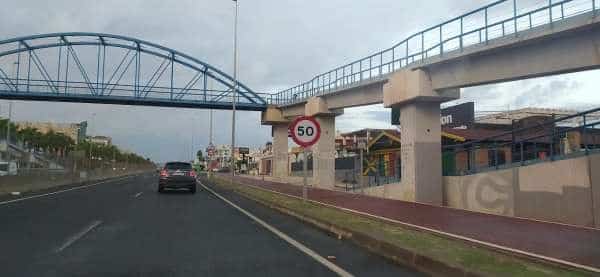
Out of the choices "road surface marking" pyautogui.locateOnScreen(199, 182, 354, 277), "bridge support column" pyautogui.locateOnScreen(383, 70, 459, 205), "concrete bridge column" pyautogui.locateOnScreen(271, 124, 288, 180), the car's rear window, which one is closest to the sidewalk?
"road surface marking" pyautogui.locateOnScreen(199, 182, 354, 277)

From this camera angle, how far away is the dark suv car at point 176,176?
82.4ft

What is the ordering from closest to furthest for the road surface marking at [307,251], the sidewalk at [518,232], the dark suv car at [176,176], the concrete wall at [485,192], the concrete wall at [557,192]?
the road surface marking at [307,251], the sidewalk at [518,232], the concrete wall at [557,192], the concrete wall at [485,192], the dark suv car at [176,176]

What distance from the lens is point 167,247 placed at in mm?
8781

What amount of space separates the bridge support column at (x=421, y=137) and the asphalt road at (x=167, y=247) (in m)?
7.30

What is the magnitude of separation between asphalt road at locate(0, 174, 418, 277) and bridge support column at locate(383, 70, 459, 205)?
730cm

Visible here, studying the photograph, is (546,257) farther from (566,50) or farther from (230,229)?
(566,50)

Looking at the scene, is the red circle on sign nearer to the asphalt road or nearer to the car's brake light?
the asphalt road

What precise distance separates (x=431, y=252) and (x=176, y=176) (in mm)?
19418

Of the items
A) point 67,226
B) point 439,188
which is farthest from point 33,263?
point 439,188

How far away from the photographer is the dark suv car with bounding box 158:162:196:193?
989 inches

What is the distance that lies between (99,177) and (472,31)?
41.7 m

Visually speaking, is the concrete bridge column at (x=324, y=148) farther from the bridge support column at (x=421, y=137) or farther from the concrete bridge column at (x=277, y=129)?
the bridge support column at (x=421, y=137)

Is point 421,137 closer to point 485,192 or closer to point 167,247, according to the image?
point 485,192

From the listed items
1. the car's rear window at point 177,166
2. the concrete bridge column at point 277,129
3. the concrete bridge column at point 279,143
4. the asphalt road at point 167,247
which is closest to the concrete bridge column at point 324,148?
the concrete bridge column at point 279,143
